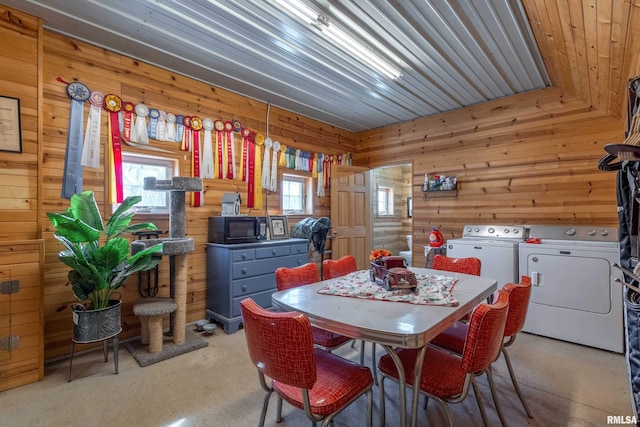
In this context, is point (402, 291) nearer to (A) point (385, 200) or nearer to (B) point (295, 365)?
(B) point (295, 365)

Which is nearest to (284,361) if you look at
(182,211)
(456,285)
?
(456,285)

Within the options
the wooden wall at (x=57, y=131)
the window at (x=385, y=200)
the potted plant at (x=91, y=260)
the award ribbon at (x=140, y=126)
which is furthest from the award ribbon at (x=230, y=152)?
the window at (x=385, y=200)

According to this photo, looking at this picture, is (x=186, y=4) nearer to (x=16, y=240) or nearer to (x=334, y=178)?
(x=16, y=240)

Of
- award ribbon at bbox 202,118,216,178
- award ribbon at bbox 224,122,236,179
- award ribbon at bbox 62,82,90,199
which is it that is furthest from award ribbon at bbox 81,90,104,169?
award ribbon at bbox 224,122,236,179

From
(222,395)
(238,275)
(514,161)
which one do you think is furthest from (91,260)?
(514,161)

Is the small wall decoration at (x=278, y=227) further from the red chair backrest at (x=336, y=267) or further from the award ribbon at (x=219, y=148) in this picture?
the red chair backrest at (x=336, y=267)

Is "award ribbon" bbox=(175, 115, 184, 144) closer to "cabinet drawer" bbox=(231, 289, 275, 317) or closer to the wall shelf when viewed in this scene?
"cabinet drawer" bbox=(231, 289, 275, 317)

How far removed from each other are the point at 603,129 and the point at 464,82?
5.15 ft

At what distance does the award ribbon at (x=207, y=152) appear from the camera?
140 inches

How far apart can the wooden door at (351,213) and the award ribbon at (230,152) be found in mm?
1703

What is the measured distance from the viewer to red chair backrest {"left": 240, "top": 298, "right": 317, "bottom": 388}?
3.83 ft

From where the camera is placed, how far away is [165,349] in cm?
279

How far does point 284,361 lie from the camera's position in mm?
1202

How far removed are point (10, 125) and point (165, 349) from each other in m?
2.20
